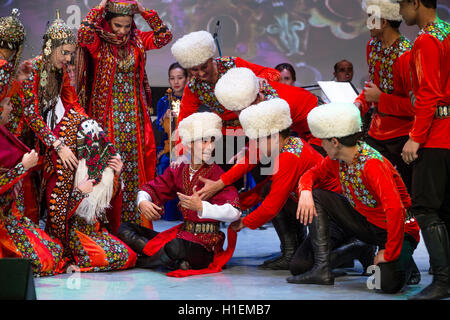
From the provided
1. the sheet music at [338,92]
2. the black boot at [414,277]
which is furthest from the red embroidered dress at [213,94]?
the black boot at [414,277]

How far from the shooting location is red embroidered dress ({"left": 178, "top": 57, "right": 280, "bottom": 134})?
4.10m

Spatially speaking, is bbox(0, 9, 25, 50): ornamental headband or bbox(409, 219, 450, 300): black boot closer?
bbox(409, 219, 450, 300): black boot

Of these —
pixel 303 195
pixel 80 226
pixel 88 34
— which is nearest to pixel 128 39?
pixel 88 34

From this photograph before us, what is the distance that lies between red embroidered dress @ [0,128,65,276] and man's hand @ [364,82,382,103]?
1.99 meters

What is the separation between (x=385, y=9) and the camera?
3.48 m

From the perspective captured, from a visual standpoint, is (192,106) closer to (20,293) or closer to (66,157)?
(66,157)

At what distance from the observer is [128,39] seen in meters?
4.38

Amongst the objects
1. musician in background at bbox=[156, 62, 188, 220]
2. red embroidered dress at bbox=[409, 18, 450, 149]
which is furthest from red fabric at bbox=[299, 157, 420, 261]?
musician in background at bbox=[156, 62, 188, 220]

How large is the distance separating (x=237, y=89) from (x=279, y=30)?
440cm

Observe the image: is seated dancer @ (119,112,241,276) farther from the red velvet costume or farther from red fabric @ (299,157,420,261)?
red fabric @ (299,157,420,261)

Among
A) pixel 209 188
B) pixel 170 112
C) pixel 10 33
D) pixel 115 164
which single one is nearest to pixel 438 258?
pixel 209 188

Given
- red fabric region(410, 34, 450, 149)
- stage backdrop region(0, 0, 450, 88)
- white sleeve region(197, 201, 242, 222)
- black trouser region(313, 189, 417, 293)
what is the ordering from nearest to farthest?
red fabric region(410, 34, 450, 149)
black trouser region(313, 189, 417, 293)
white sleeve region(197, 201, 242, 222)
stage backdrop region(0, 0, 450, 88)

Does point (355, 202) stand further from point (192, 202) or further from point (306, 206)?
point (192, 202)
